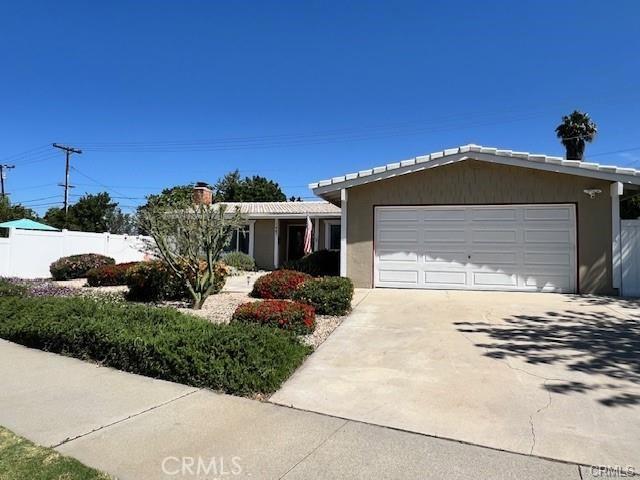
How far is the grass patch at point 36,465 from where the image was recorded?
304cm

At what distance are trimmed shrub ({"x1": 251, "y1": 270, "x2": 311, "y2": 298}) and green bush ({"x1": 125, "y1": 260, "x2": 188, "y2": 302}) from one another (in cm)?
171

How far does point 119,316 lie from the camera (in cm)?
691

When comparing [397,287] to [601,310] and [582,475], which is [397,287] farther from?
[582,475]

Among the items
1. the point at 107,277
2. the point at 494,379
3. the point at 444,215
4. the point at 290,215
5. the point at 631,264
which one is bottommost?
the point at 494,379

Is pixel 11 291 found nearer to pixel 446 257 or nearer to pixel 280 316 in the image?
pixel 280 316

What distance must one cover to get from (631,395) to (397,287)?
7.91 m

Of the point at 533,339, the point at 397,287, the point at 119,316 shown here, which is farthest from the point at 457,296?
the point at 119,316

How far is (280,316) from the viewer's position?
272 inches

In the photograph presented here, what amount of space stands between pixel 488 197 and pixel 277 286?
5.90m

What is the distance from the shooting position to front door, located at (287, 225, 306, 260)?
22.9 m

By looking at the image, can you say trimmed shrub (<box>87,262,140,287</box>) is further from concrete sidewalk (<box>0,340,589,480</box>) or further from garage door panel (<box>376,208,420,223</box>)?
concrete sidewalk (<box>0,340,589,480</box>)

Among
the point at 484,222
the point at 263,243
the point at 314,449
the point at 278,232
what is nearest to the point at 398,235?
the point at 484,222

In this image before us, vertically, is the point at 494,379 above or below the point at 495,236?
below

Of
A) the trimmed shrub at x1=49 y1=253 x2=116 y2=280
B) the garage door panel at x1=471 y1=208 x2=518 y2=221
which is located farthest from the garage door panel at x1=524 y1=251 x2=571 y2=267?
the trimmed shrub at x1=49 y1=253 x2=116 y2=280
